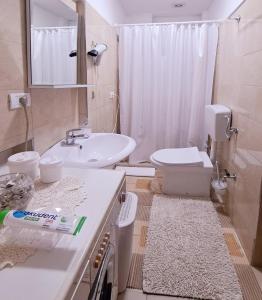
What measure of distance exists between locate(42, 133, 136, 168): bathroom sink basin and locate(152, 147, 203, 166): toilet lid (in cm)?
79

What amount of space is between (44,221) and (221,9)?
3.29 meters

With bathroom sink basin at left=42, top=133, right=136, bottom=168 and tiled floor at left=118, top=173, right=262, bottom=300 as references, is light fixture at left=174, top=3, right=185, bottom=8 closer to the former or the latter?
bathroom sink basin at left=42, top=133, right=136, bottom=168

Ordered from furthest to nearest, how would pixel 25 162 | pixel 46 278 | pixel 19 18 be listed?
pixel 19 18 → pixel 25 162 → pixel 46 278

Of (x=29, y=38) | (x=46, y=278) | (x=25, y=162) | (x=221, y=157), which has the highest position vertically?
(x=29, y=38)

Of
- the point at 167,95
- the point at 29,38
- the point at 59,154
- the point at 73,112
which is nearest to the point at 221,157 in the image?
the point at 167,95

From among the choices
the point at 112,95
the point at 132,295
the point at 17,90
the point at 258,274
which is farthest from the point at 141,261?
the point at 112,95

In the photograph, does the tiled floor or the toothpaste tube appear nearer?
the toothpaste tube

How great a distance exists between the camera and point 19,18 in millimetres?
1273

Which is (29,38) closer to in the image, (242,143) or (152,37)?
(242,143)

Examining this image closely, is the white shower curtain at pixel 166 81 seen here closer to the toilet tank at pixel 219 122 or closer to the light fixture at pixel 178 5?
the light fixture at pixel 178 5

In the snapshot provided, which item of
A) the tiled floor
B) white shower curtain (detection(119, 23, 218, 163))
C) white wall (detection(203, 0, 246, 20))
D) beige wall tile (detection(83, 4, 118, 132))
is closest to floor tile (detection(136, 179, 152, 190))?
the tiled floor

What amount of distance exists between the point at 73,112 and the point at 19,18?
33.7 inches

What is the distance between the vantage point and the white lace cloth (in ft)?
2.07

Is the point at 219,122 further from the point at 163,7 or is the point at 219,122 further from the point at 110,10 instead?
the point at 163,7
